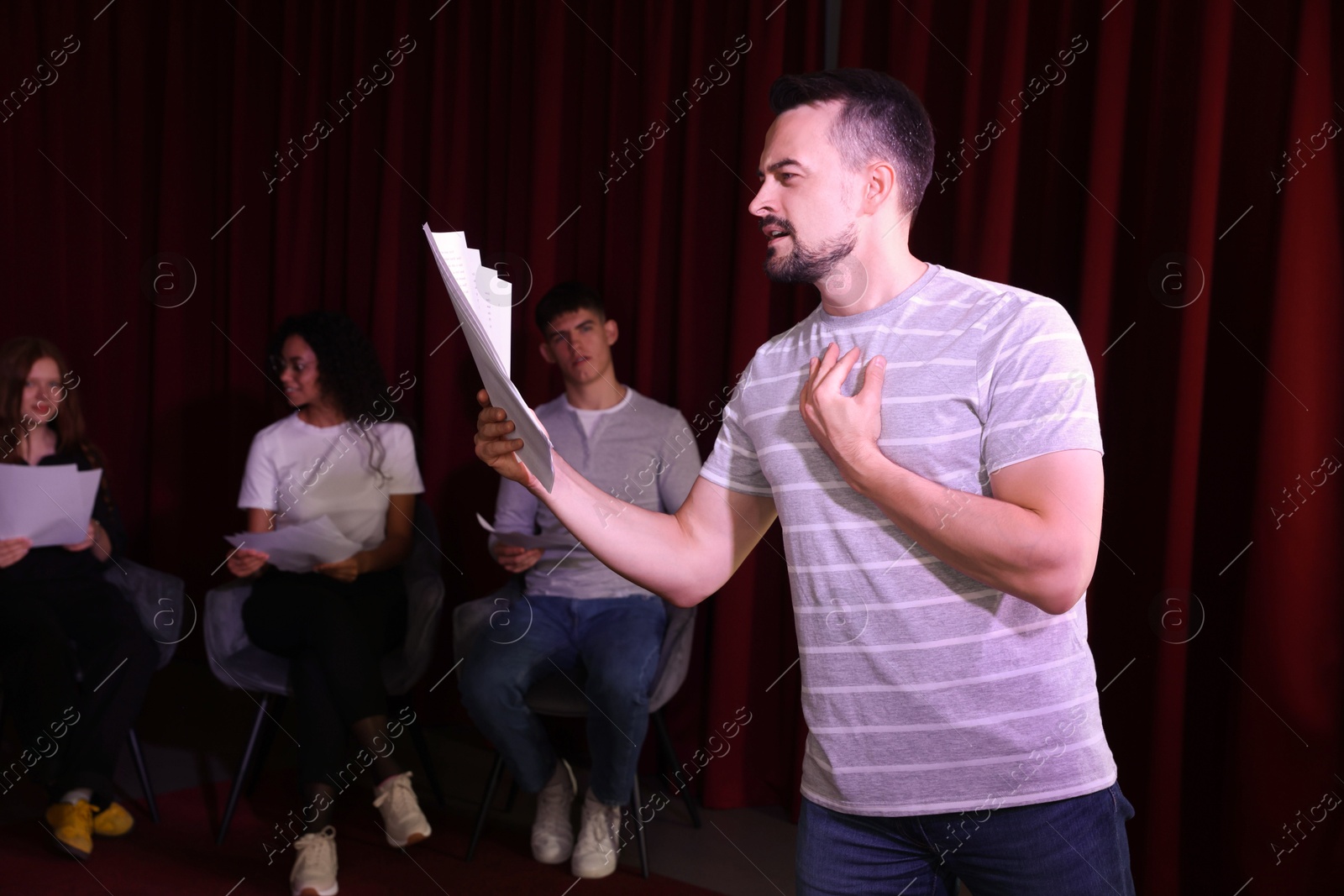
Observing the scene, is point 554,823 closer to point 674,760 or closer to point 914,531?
point 674,760

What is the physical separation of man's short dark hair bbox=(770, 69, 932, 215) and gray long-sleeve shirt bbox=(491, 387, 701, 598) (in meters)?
1.67

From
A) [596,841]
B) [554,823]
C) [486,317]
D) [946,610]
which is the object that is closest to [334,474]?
[554,823]

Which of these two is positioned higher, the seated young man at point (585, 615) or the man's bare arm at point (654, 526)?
the man's bare arm at point (654, 526)

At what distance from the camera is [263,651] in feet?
8.95

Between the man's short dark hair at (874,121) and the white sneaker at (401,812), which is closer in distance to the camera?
the man's short dark hair at (874,121)

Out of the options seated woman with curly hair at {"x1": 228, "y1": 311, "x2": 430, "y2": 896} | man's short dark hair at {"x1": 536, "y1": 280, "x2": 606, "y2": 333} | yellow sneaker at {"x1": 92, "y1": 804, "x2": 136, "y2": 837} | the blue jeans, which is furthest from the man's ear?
yellow sneaker at {"x1": 92, "y1": 804, "x2": 136, "y2": 837}

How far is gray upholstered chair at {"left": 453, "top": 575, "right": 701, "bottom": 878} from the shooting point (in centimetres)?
249

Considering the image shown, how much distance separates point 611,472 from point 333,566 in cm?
80

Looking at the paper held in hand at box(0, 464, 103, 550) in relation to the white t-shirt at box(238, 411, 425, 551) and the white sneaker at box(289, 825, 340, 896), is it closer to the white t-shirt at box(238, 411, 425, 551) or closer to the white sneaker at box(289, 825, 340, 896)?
the white t-shirt at box(238, 411, 425, 551)

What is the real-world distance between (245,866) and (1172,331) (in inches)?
99.3

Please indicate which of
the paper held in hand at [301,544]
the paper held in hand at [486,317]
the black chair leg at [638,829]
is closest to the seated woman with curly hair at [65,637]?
the paper held in hand at [301,544]

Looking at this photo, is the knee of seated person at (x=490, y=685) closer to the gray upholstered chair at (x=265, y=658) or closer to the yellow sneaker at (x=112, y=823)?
the gray upholstered chair at (x=265, y=658)

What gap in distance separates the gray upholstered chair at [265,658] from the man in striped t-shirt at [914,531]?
1.63m

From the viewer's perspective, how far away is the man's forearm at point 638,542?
1.20 m
